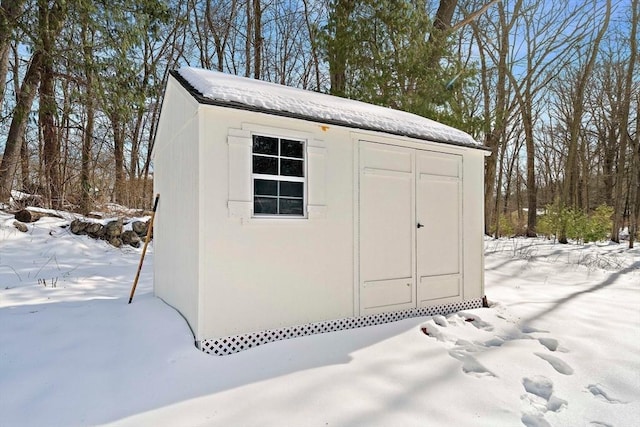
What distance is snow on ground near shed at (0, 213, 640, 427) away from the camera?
98.2 inches

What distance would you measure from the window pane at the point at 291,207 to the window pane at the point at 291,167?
290mm

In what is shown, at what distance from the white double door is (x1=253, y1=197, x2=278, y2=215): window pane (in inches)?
44.5

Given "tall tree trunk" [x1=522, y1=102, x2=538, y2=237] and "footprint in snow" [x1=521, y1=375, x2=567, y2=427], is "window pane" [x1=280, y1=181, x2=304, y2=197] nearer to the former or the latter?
"footprint in snow" [x1=521, y1=375, x2=567, y2=427]

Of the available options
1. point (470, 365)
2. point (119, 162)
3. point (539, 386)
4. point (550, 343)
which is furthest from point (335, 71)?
point (119, 162)

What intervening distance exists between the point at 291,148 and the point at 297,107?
0.45 meters

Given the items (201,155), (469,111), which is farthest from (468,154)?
(469,111)

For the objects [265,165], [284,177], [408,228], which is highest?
[265,165]

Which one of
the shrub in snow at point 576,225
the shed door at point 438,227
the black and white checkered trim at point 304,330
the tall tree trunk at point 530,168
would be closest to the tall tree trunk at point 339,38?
the shed door at point 438,227

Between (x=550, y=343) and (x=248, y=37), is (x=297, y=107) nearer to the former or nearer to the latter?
(x=550, y=343)

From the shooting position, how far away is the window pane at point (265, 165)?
3.65 metres

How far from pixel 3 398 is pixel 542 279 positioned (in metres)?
8.86

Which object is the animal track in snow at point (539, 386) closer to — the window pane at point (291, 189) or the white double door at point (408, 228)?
the white double door at point (408, 228)

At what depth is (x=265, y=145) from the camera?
3705 millimetres

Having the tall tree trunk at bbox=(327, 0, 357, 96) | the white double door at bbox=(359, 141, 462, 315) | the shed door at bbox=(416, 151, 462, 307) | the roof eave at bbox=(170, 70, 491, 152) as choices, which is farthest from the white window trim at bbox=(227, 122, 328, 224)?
the tall tree trunk at bbox=(327, 0, 357, 96)
